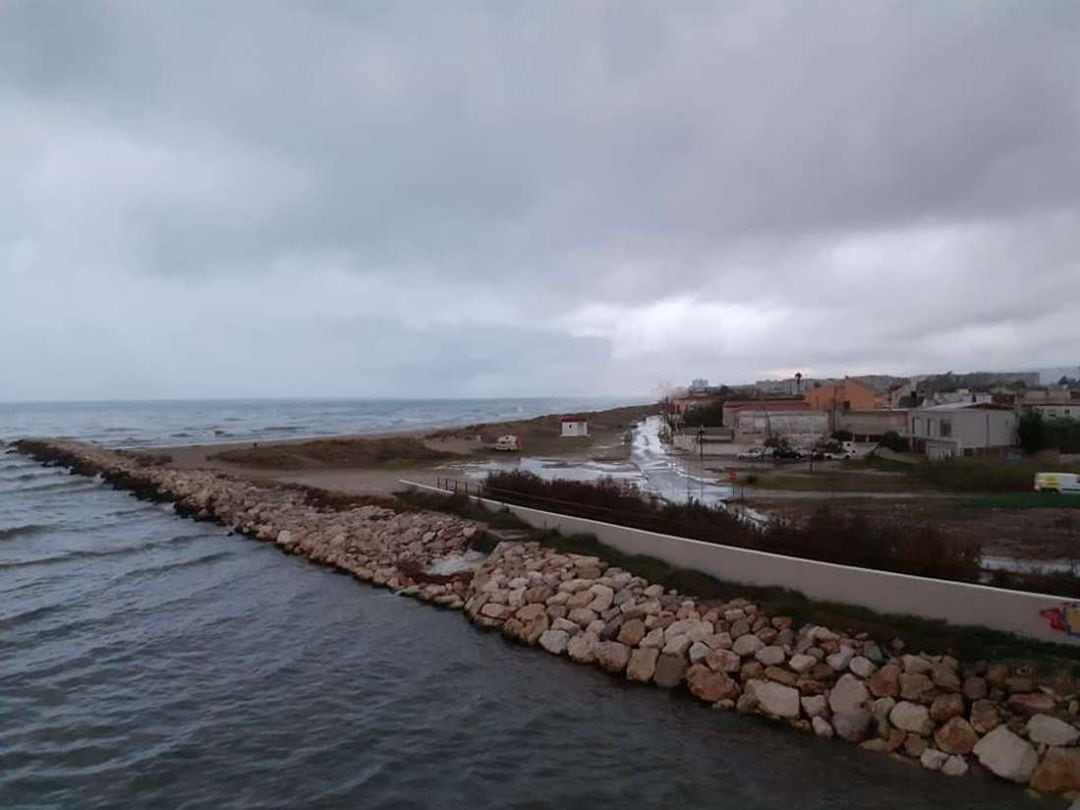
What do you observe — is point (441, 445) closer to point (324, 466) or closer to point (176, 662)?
point (324, 466)

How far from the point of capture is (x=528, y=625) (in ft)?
48.5

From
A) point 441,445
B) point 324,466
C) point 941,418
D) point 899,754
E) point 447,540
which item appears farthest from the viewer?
point 441,445

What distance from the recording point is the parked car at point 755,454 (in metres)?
46.2

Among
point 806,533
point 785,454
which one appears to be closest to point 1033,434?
point 785,454

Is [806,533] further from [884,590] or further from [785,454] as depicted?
[785,454]

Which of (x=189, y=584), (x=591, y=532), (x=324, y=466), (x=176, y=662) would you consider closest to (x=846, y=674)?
(x=591, y=532)

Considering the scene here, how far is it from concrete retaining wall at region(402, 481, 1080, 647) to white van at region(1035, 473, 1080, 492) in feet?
67.3

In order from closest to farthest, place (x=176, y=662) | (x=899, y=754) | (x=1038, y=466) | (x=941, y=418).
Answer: (x=899, y=754)
(x=176, y=662)
(x=1038, y=466)
(x=941, y=418)

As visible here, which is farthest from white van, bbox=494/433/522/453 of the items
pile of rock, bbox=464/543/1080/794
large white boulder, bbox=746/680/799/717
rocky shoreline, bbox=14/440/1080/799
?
large white boulder, bbox=746/680/799/717

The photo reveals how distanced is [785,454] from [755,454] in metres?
2.43

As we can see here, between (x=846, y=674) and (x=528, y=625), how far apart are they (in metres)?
6.30

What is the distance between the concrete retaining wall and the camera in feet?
34.7

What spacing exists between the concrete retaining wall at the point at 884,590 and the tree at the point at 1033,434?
110 ft

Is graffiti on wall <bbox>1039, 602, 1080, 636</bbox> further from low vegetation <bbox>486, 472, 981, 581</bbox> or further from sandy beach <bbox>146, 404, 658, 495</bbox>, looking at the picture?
sandy beach <bbox>146, 404, 658, 495</bbox>
